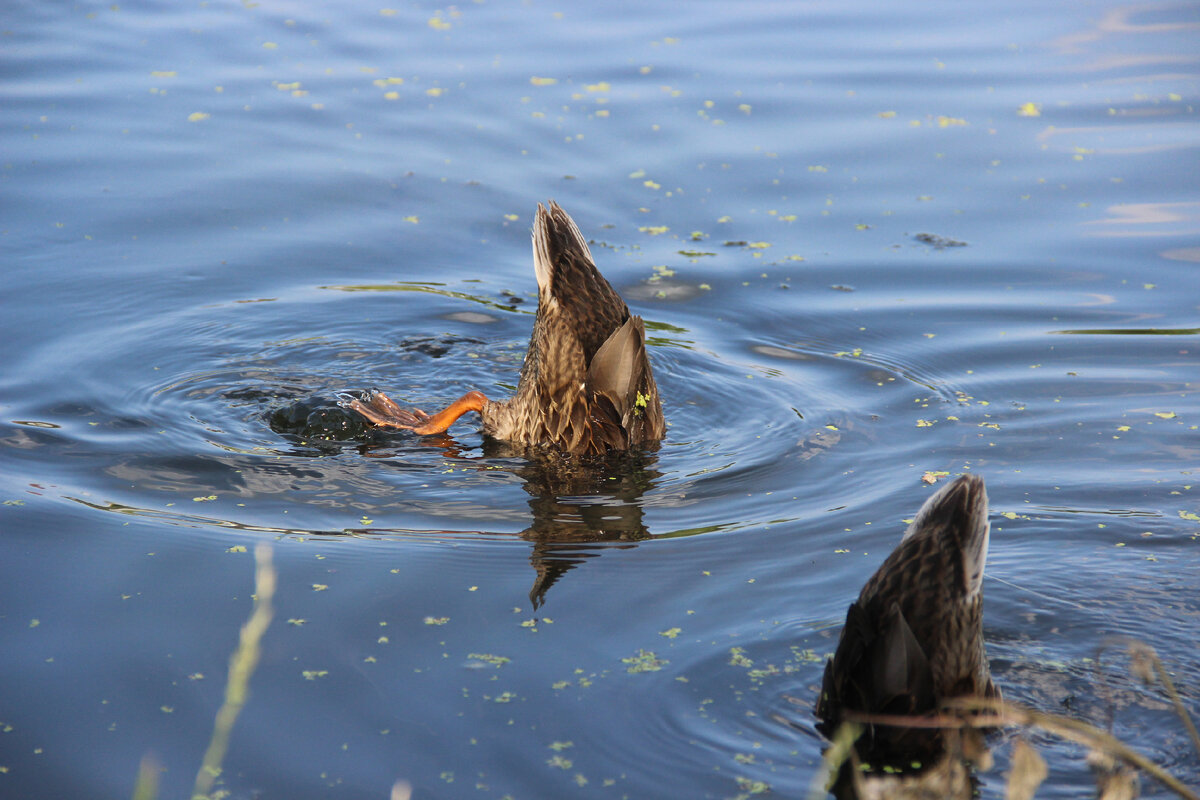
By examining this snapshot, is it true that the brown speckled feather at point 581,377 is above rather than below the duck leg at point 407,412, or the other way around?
above

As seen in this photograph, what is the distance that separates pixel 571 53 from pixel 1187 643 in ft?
31.1

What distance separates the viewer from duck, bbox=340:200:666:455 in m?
6.11

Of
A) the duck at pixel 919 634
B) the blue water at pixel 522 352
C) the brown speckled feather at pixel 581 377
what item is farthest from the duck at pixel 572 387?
the duck at pixel 919 634

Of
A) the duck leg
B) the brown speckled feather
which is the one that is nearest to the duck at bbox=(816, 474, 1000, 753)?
the brown speckled feather

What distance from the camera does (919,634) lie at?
380cm

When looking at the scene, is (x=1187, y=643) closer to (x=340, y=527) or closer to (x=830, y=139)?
(x=340, y=527)

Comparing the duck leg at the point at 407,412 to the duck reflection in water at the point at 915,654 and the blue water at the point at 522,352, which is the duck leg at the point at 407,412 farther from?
the duck reflection in water at the point at 915,654

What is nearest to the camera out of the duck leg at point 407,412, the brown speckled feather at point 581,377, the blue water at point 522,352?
the blue water at point 522,352

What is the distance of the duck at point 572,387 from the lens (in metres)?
6.11

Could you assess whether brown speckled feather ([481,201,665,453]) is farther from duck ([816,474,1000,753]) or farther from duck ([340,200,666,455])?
duck ([816,474,1000,753])

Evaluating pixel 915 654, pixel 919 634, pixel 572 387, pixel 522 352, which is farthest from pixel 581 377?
pixel 915 654

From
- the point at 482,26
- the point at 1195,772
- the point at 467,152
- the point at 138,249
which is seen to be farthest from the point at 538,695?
the point at 482,26

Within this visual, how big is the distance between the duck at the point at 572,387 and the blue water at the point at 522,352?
0.21m

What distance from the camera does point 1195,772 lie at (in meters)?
3.64
